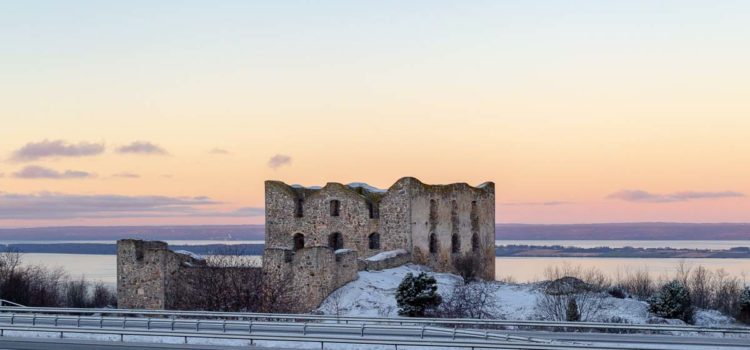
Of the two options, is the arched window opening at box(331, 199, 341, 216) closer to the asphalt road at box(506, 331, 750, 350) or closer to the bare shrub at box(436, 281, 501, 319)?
the bare shrub at box(436, 281, 501, 319)

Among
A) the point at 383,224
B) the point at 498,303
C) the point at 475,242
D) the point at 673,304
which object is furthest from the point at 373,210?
the point at 673,304

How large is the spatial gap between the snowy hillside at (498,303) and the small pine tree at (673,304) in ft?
1.52

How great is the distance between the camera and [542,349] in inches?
926

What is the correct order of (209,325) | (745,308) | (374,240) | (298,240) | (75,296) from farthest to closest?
(75,296) → (298,240) → (374,240) → (745,308) → (209,325)

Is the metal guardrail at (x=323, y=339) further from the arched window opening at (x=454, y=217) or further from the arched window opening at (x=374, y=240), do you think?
the arched window opening at (x=454, y=217)

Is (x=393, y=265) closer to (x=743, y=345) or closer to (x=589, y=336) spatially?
(x=589, y=336)

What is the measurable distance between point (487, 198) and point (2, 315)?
110ft

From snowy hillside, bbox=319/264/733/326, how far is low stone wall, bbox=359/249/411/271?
498 millimetres

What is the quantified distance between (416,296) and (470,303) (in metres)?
2.89

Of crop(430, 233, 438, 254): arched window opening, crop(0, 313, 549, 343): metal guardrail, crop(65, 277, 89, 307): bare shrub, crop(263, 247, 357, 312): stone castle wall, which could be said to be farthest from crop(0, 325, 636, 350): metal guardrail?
crop(65, 277, 89, 307): bare shrub

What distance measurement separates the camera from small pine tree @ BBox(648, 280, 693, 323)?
47531mm

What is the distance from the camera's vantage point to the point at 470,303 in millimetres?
48094

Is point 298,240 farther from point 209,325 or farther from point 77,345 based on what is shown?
point 77,345


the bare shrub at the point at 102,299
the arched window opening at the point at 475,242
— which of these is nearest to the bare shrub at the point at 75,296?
the bare shrub at the point at 102,299
